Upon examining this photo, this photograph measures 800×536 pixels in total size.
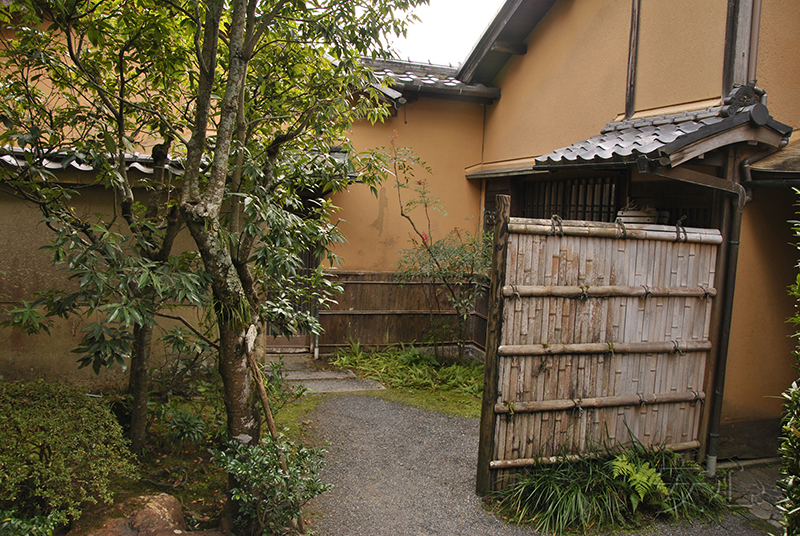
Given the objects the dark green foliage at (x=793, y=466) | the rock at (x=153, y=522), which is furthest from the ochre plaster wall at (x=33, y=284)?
the dark green foliage at (x=793, y=466)

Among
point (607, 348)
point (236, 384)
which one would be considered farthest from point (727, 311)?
point (236, 384)

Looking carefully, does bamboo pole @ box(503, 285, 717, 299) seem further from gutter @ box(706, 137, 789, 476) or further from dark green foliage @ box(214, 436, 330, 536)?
dark green foliage @ box(214, 436, 330, 536)

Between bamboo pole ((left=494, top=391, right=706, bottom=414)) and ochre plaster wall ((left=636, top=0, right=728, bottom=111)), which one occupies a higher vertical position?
ochre plaster wall ((left=636, top=0, right=728, bottom=111))

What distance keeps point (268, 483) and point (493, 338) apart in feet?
7.38

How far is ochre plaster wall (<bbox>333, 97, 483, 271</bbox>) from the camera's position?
32.1ft

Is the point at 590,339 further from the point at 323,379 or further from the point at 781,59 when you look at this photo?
the point at 323,379

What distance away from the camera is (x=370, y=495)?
4.88 m

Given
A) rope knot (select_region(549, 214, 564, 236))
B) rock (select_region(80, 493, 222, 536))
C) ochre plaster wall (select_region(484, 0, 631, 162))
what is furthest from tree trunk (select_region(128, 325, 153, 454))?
ochre plaster wall (select_region(484, 0, 631, 162))

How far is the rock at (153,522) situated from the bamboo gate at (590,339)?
8.36 feet

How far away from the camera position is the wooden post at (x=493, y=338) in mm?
4602

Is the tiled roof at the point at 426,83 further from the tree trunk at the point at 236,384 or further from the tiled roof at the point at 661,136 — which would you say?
the tree trunk at the point at 236,384

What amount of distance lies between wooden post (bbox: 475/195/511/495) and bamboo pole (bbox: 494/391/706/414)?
153 mm

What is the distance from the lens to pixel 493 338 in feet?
15.4

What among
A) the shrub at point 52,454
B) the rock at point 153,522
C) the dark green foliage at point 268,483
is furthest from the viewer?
the dark green foliage at point 268,483
